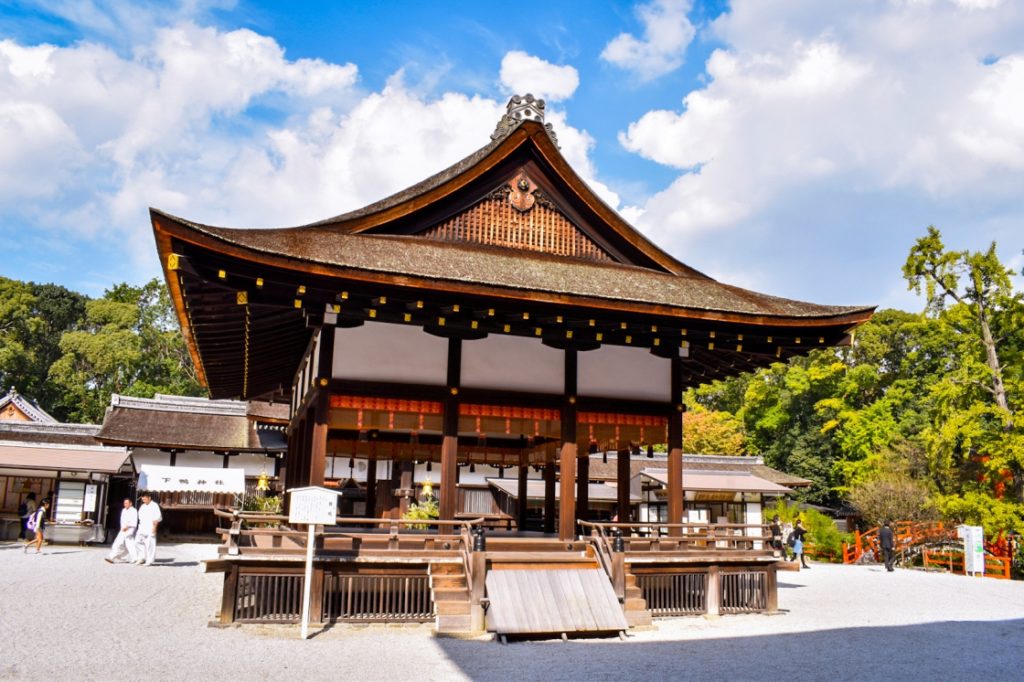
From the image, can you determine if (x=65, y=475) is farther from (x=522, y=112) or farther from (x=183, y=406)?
(x=522, y=112)

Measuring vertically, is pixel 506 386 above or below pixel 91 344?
below

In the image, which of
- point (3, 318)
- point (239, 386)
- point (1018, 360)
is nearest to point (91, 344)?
point (3, 318)

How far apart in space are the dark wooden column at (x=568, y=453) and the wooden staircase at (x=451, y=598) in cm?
229

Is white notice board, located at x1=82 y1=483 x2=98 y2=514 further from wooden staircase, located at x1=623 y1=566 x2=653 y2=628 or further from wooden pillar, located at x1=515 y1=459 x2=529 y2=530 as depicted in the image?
wooden staircase, located at x1=623 y1=566 x2=653 y2=628

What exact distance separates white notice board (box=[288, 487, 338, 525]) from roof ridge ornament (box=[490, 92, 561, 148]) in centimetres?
784

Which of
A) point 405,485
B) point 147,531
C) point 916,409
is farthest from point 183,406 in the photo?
point 916,409

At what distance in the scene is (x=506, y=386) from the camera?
13367 mm

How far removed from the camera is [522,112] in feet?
49.3

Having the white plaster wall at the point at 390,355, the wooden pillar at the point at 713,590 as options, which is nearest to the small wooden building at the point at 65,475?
the white plaster wall at the point at 390,355

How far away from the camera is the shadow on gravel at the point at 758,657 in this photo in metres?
8.57

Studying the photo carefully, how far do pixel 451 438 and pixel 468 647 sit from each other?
11.9 ft

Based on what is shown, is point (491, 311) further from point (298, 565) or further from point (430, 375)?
point (298, 565)

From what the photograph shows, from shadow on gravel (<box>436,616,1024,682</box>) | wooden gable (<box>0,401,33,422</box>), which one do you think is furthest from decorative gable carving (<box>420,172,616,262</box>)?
wooden gable (<box>0,401,33,422</box>)

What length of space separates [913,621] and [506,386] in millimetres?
8240
